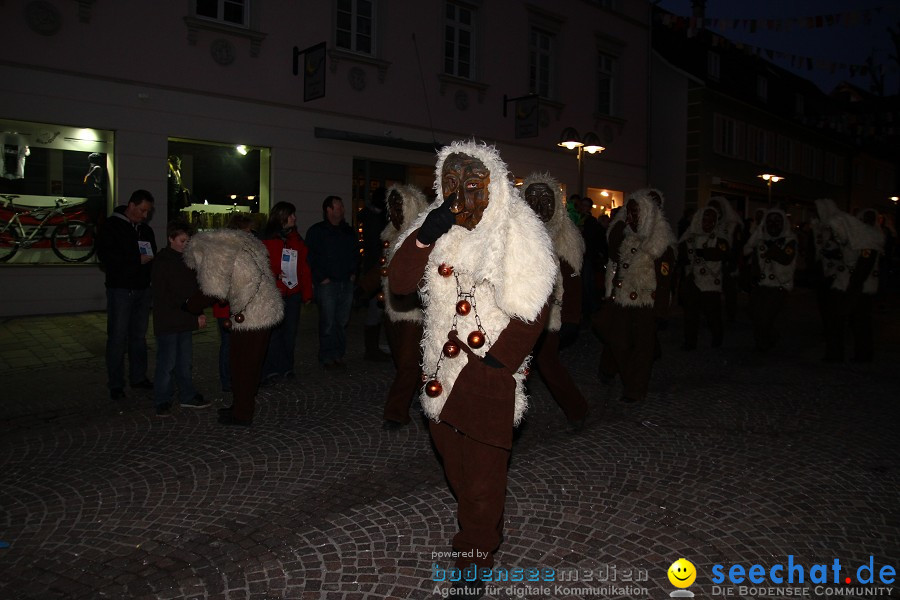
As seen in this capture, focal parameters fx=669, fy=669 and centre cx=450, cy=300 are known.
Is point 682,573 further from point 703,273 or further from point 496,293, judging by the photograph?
point 703,273

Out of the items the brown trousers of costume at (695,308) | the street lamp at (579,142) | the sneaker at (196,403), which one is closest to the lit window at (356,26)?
the street lamp at (579,142)

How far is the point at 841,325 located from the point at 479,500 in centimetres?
770

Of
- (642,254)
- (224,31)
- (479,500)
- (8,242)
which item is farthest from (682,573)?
(224,31)

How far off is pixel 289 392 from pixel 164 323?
4.98 ft

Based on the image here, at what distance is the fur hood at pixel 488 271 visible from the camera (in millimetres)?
2883

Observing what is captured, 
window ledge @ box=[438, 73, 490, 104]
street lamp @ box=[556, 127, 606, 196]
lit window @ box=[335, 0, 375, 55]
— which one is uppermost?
lit window @ box=[335, 0, 375, 55]

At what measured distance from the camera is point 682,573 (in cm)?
327

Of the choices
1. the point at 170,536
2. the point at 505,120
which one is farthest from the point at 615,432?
the point at 505,120

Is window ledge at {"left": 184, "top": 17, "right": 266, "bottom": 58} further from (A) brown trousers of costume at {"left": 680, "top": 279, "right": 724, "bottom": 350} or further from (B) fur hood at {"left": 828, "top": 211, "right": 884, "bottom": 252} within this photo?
(B) fur hood at {"left": 828, "top": 211, "right": 884, "bottom": 252}

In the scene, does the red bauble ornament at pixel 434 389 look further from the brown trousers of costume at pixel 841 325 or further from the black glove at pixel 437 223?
the brown trousers of costume at pixel 841 325

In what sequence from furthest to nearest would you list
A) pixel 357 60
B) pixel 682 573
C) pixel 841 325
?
1. pixel 357 60
2. pixel 841 325
3. pixel 682 573

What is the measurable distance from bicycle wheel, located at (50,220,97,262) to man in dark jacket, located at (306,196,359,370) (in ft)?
20.0

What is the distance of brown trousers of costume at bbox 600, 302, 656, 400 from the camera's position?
6.23 metres

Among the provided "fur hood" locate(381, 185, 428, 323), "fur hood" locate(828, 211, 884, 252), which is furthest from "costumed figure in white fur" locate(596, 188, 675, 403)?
"fur hood" locate(828, 211, 884, 252)
